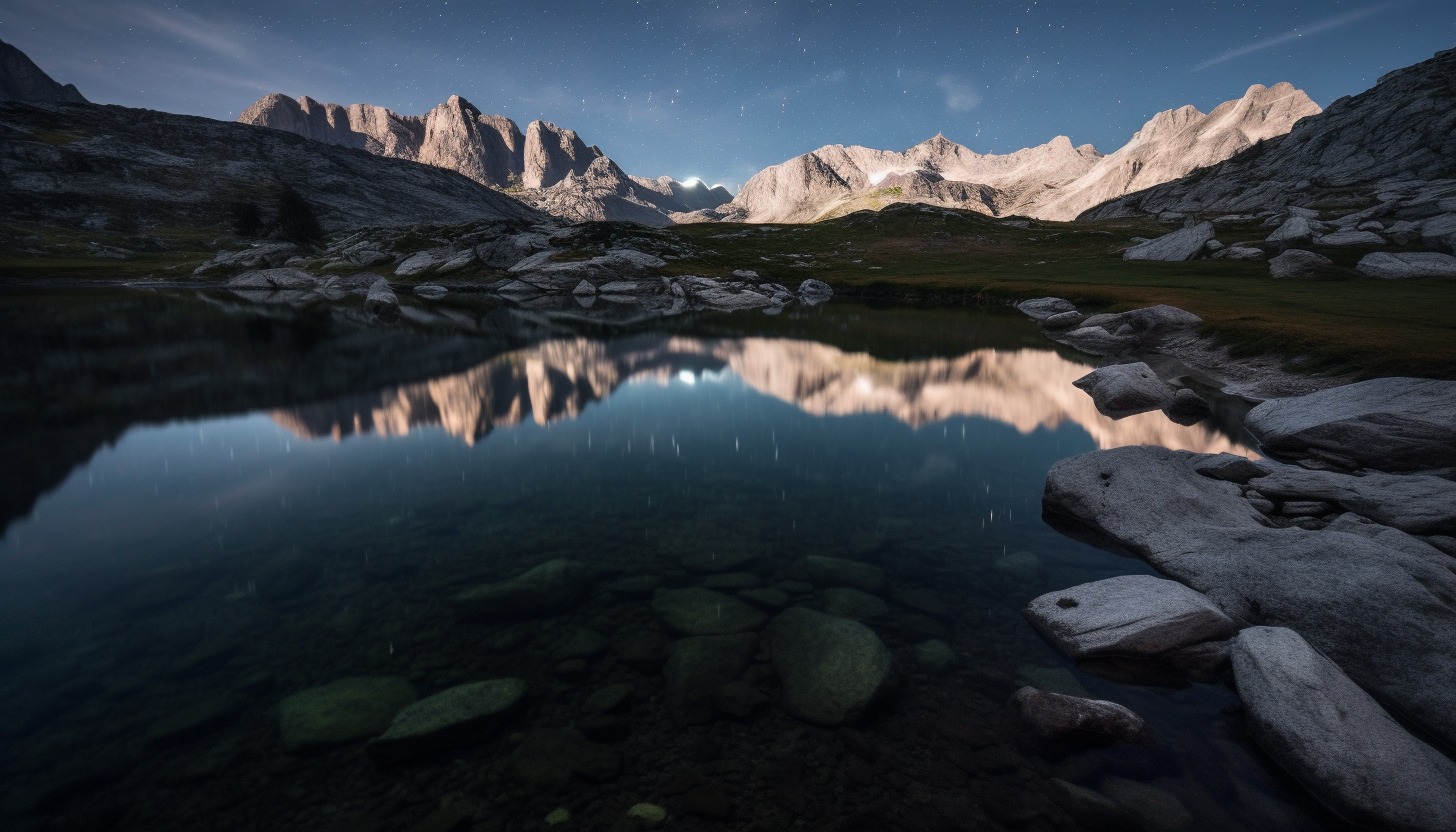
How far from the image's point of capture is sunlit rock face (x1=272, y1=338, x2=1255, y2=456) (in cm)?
2592

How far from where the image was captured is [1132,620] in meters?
10.5

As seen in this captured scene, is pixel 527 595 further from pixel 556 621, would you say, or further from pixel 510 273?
pixel 510 273

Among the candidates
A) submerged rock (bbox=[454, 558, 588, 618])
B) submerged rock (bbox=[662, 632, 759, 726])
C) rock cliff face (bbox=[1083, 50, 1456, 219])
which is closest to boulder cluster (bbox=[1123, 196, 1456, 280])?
rock cliff face (bbox=[1083, 50, 1456, 219])

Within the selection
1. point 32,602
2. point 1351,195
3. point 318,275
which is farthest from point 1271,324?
point 318,275

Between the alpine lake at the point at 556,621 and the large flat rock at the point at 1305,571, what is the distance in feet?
4.75

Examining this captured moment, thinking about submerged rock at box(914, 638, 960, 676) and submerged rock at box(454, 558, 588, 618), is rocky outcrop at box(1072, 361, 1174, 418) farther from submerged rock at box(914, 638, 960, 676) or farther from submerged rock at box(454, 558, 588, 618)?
submerged rock at box(454, 558, 588, 618)

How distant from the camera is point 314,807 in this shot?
765 cm

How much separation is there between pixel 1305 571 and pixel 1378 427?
1171 cm

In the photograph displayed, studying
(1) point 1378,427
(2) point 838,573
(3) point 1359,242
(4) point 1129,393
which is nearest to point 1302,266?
(3) point 1359,242

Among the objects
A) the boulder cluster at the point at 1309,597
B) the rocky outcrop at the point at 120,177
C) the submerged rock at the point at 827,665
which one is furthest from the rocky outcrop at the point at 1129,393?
the rocky outcrop at the point at 120,177

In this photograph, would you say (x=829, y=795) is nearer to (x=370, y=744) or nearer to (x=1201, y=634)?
(x=370, y=744)

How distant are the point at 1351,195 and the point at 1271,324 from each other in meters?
133

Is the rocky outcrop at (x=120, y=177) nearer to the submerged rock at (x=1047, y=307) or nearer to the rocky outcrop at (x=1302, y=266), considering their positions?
the submerged rock at (x=1047, y=307)

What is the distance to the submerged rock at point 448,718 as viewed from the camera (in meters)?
8.44
